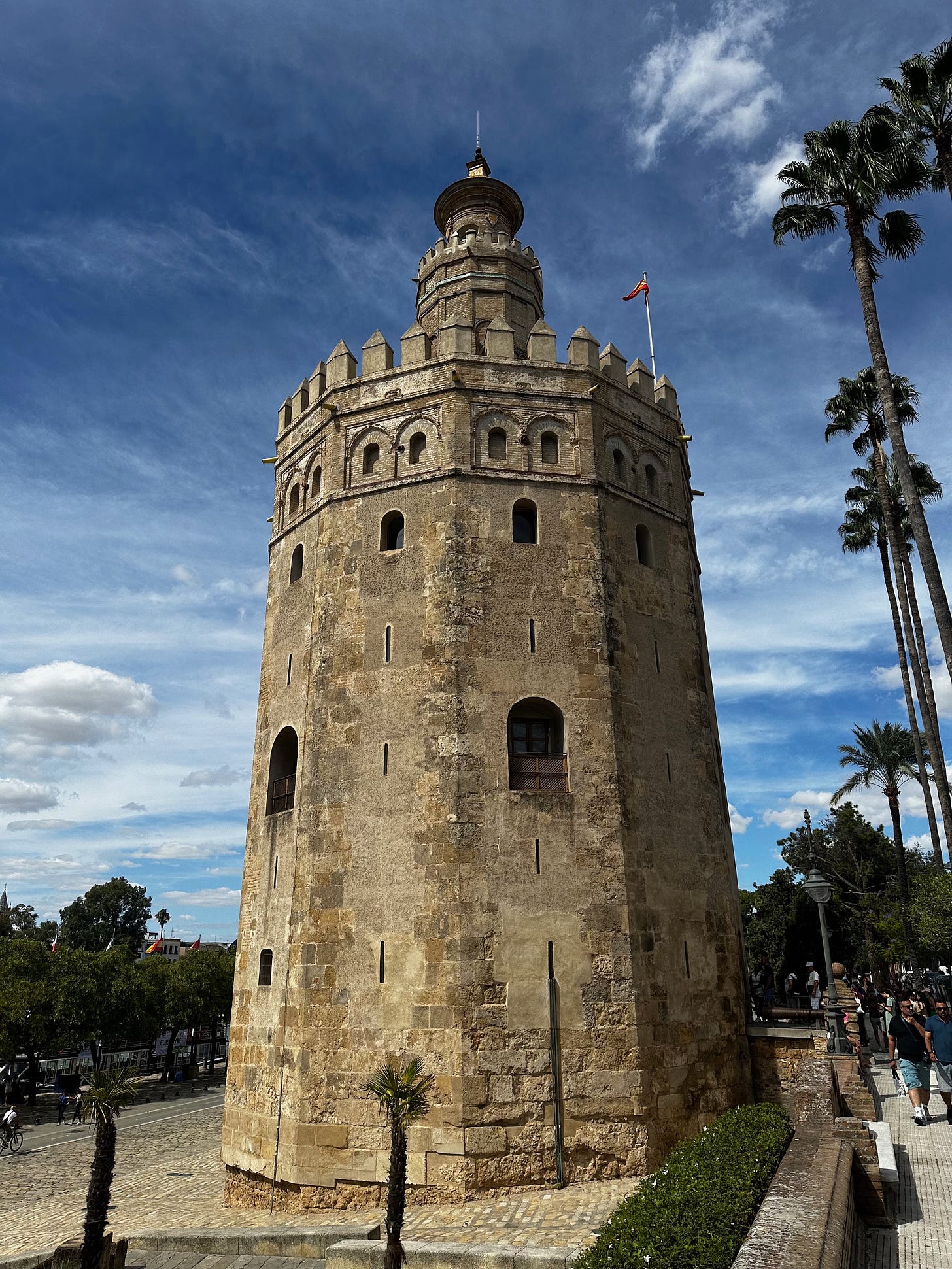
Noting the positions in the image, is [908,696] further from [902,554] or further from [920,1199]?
[920,1199]

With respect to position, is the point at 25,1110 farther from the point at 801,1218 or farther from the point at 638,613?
the point at 801,1218

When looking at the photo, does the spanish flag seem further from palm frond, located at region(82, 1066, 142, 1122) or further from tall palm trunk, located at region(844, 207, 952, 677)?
palm frond, located at region(82, 1066, 142, 1122)

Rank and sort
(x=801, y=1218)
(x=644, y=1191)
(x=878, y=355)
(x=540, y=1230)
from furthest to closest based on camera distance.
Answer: (x=878, y=355) → (x=540, y=1230) → (x=644, y=1191) → (x=801, y=1218)

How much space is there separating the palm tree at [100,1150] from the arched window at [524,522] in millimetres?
10178

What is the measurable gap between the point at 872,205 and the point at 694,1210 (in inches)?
806

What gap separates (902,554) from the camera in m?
29.0

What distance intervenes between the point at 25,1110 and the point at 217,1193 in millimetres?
22201

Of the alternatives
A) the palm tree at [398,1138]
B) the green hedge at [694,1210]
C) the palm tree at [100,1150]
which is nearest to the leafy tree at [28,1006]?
the palm tree at [100,1150]

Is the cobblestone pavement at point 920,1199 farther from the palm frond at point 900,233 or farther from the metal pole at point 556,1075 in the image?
the palm frond at point 900,233

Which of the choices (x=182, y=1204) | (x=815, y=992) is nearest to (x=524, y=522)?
(x=182, y=1204)

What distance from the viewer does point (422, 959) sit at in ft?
42.4

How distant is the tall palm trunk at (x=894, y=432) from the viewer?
1844 centimetres

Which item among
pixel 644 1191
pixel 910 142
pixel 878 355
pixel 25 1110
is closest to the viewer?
pixel 644 1191

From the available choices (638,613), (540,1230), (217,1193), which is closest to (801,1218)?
(540,1230)
